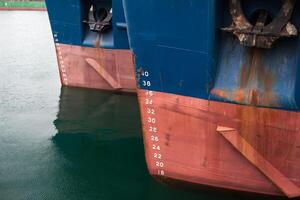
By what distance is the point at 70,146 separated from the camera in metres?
6.45

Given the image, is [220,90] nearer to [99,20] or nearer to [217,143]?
[217,143]

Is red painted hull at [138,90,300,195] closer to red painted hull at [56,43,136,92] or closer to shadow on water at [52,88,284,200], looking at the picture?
shadow on water at [52,88,284,200]

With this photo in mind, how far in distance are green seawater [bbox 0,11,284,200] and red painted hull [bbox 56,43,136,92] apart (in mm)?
260

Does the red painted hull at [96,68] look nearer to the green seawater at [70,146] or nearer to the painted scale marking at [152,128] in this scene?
the green seawater at [70,146]

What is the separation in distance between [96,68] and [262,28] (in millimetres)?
5128

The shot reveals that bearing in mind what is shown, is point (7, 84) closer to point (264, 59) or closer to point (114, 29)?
point (114, 29)

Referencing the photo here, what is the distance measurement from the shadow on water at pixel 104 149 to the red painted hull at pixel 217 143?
11.6 inches

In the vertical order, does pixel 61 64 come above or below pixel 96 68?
below

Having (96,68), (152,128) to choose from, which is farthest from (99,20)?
(152,128)

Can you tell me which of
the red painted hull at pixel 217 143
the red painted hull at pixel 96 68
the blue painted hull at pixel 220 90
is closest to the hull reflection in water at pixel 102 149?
the red painted hull at pixel 96 68

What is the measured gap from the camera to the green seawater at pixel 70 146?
499 cm

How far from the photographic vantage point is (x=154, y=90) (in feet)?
14.8

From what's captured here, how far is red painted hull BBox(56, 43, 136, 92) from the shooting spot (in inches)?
326

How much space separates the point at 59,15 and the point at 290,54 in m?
5.93
